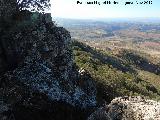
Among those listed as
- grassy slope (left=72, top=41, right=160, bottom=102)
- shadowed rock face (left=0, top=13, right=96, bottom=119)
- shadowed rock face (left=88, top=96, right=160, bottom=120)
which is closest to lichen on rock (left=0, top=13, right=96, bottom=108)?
shadowed rock face (left=0, top=13, right=96, bottom=119)

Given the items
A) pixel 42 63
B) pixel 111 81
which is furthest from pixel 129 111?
pixel 111 81

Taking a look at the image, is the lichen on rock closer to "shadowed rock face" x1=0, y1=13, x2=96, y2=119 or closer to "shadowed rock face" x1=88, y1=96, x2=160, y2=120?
"shadowed rock face" x1=0, y1=13, x2=96, y2=119

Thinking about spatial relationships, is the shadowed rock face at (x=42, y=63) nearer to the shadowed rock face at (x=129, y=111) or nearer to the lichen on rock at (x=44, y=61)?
the lichen on rock at (x=44, y=61)

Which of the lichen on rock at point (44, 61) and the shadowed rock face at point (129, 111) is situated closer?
the shadowed rock face at point (129, 111)

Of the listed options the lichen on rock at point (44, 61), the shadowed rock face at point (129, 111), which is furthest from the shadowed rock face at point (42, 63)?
the shadowed rock face at point (129, 111)

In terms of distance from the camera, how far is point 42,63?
61.6ft

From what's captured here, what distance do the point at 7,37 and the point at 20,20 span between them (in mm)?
1819

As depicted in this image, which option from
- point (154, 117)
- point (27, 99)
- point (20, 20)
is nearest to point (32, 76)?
point (27, 99)

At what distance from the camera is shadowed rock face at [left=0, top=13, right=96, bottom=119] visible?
17.4m

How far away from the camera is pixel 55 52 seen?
20000 mm

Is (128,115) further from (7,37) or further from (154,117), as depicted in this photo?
(7,37)

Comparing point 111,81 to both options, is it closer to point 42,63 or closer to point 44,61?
point 44,61

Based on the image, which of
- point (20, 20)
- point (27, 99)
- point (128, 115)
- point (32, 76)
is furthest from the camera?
point (20, 20)

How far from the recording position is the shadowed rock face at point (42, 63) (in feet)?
57.0
